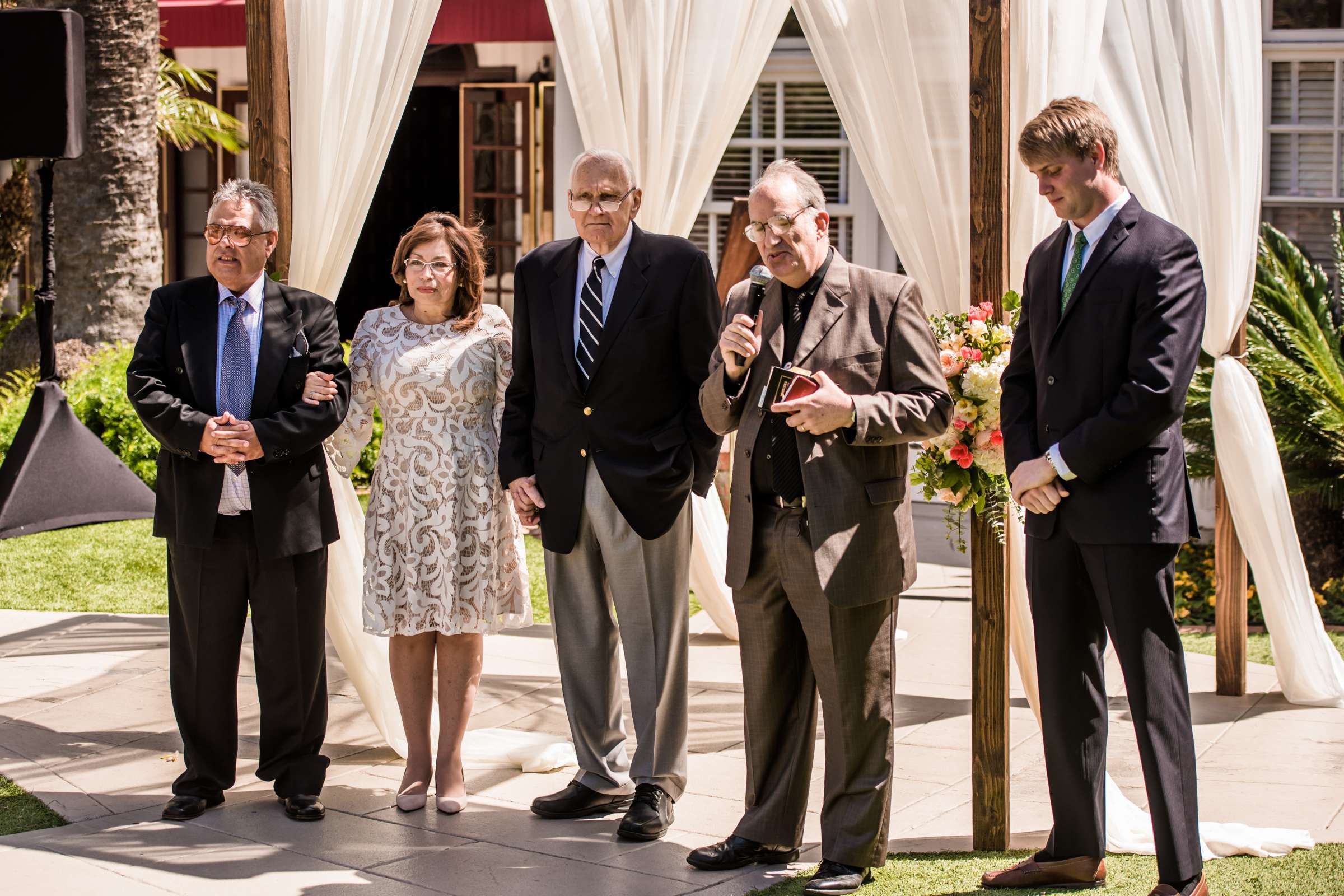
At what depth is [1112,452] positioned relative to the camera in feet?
11.9

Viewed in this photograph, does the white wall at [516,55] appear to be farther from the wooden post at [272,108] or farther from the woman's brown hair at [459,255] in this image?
the woman's brown hair at [459,255]

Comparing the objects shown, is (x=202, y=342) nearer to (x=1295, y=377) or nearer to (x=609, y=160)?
(x=609, y=160)

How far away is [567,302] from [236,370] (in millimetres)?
1061

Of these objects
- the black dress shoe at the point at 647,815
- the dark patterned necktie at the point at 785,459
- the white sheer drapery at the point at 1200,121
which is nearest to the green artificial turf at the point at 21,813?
the black dress shoe at the point at 647,815

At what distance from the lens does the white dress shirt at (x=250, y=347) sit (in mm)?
4602

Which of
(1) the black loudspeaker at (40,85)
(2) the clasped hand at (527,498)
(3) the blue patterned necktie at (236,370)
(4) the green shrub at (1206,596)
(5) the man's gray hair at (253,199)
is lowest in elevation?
(4) the green shrub at (1206,596)

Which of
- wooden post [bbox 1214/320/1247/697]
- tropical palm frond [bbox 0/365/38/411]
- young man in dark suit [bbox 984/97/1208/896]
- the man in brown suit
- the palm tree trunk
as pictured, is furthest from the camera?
the palm tree trunk

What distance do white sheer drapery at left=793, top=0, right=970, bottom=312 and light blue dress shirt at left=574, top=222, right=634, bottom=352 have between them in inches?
31.4

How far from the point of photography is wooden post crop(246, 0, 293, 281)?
5.07 m

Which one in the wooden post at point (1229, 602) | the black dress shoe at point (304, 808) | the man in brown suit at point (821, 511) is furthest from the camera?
the wooden post at point (1229, 602)

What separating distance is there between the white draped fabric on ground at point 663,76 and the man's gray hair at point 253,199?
1.15m

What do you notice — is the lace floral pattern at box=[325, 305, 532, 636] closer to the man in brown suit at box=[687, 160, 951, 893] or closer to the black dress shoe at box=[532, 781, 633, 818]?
the black dress shoe at box=[532, 781, 633, 818]

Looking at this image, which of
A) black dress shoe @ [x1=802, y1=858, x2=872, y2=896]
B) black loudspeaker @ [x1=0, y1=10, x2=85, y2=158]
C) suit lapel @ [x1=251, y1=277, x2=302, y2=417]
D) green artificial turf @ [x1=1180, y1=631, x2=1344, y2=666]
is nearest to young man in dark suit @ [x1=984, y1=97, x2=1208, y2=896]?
black dress shoe @ [x1=802, y1=858, x2=872, y2=896]

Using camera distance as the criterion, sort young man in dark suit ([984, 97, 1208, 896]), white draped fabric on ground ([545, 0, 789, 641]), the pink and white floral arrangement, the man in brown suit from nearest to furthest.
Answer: young man in dark suit ([984, 97, 1208, 896])
the man in brown suit
the pink and white floral arrangement
white draped fabric on ground ([545, 0, 789, 641])
